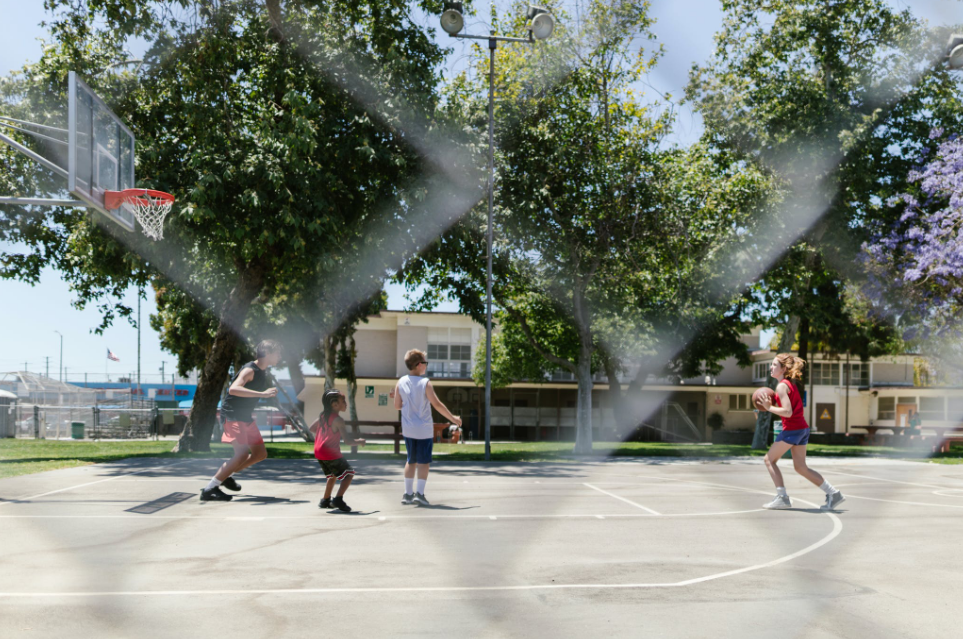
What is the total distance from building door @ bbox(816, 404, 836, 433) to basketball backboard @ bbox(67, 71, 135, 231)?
52.4m

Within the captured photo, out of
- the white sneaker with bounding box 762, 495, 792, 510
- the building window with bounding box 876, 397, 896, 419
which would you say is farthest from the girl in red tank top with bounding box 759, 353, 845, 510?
the building window with bounding box 876, 397, 896, 419

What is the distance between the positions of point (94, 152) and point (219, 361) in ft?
30.1

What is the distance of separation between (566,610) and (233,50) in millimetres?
17039

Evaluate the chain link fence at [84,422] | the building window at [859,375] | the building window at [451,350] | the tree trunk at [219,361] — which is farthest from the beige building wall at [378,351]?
the building window at [859,375]

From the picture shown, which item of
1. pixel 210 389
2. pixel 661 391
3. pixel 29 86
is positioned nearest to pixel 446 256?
pixel 210 389

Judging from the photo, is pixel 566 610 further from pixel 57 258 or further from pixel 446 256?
A: pixel 57 258

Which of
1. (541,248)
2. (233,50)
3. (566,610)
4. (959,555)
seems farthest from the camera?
(541,248)

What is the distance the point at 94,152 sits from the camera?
523 inches

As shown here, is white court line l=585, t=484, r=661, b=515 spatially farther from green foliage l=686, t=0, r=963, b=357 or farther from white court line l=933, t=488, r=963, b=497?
green foliage l=686, t=0, r=963, b=357

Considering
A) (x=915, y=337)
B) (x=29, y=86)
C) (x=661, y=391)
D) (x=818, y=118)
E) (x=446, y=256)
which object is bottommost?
(x=661, y=391)

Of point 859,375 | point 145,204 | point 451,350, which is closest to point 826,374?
point 859,375

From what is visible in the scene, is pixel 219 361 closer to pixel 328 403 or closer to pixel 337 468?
pixel 328 403

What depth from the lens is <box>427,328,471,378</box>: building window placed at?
52344 millimetres

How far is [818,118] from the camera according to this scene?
2925 centimetres
